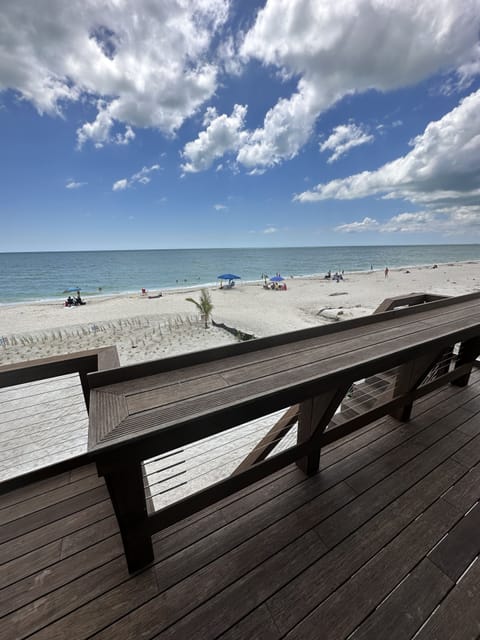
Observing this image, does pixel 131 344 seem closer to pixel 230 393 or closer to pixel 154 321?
pixel 154 321

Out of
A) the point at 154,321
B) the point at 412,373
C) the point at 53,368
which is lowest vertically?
the point at 154,321

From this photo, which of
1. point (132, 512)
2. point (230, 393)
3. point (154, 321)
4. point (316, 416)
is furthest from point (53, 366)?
point (154, 321)

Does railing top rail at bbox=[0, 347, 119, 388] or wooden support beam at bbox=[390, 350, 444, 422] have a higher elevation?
railing top rail at bbox=[0, 347, 119, 388]

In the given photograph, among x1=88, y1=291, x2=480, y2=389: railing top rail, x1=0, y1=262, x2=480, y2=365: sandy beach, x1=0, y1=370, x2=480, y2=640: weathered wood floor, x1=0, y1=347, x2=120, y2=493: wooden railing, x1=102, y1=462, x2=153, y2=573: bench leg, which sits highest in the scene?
x1=88, y1=291, x2=480, y2=389: railing top rail

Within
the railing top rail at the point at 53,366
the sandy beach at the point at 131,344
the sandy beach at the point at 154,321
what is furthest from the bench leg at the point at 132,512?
the sandy beach at the point at 154,321

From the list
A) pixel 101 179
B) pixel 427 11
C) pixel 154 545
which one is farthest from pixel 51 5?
pixel 101 179

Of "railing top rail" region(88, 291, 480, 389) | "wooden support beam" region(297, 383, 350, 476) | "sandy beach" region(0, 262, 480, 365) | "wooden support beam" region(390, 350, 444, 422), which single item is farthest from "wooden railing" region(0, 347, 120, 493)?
"sandy beach" region(0, 262, 480, 365)

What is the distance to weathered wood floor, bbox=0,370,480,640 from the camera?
39.1 inches

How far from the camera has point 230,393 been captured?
86cm

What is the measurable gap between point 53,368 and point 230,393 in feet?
3.27

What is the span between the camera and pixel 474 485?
5.20 ft

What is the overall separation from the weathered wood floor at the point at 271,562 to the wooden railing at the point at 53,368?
0.08 meters

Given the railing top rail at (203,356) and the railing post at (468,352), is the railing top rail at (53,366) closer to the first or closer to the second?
the railing top rail at (203,356)

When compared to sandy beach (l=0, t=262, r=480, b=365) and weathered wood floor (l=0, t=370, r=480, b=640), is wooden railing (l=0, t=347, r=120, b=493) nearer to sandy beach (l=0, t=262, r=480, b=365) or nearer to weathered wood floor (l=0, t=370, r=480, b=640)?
weathered wood floor (l=0, t=370, r=480, b=640)
